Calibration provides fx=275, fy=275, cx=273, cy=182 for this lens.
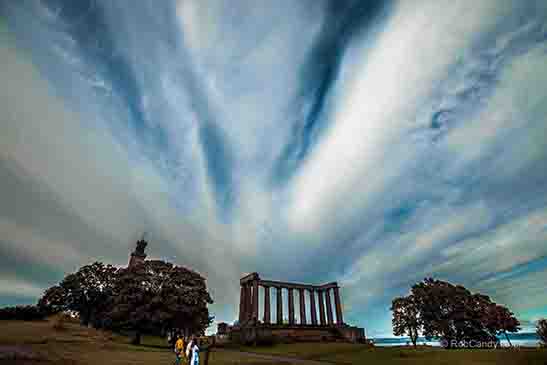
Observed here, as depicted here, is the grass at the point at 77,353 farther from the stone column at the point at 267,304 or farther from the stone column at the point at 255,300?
the stone column at the point at 267,304

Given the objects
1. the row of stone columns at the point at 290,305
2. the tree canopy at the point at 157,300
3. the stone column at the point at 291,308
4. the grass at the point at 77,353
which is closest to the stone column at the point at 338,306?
the row of stone columns at the point at 290,305

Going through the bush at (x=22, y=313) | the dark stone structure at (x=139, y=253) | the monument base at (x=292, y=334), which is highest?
the dark stone structure at (x=139, y=253)

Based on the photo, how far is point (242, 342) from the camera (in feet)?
171

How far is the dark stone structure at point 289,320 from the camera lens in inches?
2202

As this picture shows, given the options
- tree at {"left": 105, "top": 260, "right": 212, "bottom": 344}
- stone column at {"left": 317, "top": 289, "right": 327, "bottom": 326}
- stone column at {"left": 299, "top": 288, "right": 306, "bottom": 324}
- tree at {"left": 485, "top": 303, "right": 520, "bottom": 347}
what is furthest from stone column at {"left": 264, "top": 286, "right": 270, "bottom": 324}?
tree at {"left": 485, "top": 303, "right": 520, "bottom": 347}

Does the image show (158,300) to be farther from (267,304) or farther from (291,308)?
(291,308)

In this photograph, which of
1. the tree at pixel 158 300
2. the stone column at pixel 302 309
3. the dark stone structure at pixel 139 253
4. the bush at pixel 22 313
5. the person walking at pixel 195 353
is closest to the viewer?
the person walking at pixel 195 353

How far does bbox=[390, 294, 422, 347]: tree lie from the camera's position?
2120 inches

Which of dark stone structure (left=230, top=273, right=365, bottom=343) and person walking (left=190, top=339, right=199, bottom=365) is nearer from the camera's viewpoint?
person walking (left=190, top=339, right=199, bottom=365)

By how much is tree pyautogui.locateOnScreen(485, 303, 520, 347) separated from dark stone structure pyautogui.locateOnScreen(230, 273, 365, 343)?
80.3 ft

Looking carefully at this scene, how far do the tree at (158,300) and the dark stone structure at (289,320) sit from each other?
1190cm

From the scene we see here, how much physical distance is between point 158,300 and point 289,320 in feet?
120

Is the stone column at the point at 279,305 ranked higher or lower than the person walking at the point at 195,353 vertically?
higher

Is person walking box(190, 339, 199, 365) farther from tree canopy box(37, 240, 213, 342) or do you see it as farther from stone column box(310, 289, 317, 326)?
stone column box(310, 289, 317, 326)
